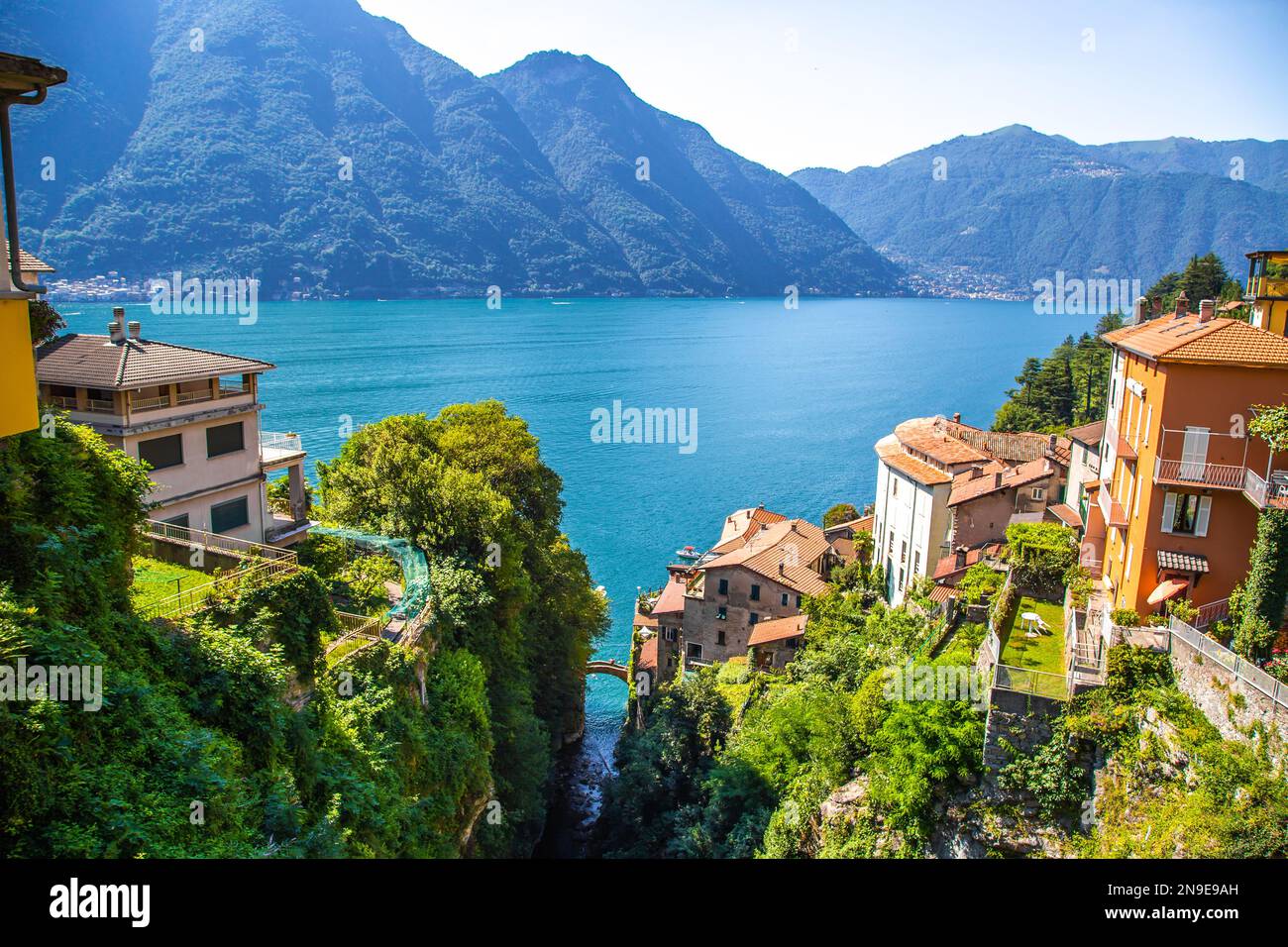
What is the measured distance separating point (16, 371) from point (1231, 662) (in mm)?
19933

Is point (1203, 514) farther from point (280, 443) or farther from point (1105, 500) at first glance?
point (280, 443)

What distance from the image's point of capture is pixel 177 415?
1010 inches

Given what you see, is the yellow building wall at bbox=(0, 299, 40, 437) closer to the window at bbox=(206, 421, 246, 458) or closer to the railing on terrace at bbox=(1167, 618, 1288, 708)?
the railing on terrace at bbox=(1167, 618, 1288, 708)

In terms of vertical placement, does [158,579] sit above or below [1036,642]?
above

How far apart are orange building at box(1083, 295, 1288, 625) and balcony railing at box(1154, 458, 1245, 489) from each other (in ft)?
0.07

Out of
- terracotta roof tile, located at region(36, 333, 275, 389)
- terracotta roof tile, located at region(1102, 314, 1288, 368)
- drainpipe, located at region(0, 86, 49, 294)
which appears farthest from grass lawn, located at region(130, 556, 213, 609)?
terracotta roof tile, located at region(1102, 314, 1288, 368)

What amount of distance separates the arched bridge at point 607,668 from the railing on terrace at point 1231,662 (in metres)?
37.2

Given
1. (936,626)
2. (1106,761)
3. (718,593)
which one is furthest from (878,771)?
(718,593)

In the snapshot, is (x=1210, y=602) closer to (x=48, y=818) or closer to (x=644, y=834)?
(x=644, y=834)

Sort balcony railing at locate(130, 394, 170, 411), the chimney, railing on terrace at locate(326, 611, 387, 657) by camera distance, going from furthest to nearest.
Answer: the chimney
balcony railing at locate(130, 394, 170, 411)
railing on terrace at locate(326, 611, 387, 657)

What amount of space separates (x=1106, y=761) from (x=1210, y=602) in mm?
4853

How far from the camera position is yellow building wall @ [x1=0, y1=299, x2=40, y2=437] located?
8.23 meters

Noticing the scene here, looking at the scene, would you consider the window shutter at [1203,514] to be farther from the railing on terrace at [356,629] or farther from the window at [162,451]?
the window at [162,451]

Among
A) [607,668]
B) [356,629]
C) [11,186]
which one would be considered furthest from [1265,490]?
[607,668]
